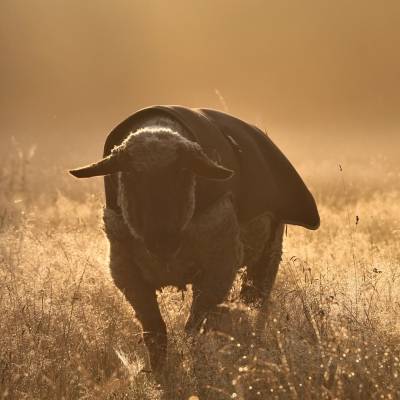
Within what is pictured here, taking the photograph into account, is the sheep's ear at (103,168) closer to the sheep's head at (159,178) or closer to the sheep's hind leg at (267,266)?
the sheep's head at (159,178)

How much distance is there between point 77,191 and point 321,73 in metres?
42.0

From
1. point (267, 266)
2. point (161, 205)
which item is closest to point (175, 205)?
point (161, 205)

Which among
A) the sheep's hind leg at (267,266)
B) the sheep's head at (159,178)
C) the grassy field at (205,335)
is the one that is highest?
the sheep's head at (159,178)

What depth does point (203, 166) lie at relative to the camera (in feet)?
17.0

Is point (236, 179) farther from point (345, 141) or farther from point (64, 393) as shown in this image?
point (345, 141)

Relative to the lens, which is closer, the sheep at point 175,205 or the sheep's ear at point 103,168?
the sheep at point 175,205

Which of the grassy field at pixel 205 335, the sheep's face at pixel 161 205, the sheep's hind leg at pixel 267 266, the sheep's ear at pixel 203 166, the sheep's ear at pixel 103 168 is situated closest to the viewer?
the grassy field at pixel 205 335

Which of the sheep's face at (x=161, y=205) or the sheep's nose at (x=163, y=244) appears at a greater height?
the sheep's face at (x=161, y=205)

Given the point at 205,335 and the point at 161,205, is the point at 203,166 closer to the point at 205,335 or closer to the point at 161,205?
the point at 161,205

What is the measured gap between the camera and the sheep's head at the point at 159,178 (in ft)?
16.7

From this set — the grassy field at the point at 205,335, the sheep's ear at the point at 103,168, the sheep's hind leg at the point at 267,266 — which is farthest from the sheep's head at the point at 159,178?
the sheep's hind leg at the point at 267,266

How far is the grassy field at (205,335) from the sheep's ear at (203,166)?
824 millimetres

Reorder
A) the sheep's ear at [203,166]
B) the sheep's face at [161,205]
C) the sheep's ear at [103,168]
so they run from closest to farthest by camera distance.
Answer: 1. the sheep's face at [161,205]
2. the sheep's ear at [203,166]
3. the sheep's ear at [103,168]

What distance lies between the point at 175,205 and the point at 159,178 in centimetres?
19
